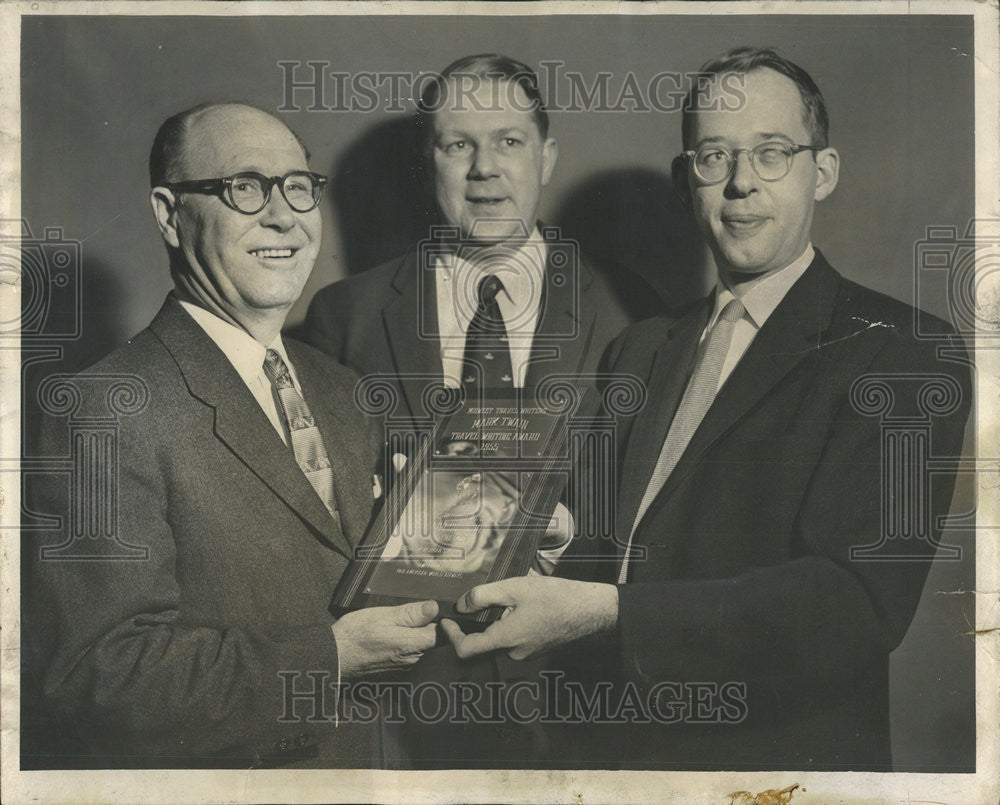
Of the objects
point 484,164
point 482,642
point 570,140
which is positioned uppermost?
point 570,140

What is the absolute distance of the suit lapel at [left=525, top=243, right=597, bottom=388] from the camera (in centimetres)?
391

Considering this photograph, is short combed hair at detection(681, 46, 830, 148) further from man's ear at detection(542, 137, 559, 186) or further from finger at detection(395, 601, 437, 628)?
finger at detection(395, 601, 437, 628)

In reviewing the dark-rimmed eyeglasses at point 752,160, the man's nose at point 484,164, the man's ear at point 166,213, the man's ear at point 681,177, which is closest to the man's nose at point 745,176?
the dark-rimmed eyeglasses at point 752,160

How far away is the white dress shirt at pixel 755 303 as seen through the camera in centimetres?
387

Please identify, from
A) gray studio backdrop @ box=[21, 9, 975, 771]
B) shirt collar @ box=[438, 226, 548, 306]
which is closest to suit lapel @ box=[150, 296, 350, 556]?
gray studio backdrop @ box=[21, 9, 975, 771]

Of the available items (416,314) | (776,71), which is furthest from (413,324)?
(776,71)

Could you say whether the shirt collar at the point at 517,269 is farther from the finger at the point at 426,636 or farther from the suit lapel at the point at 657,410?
the finger at the point at 426,636

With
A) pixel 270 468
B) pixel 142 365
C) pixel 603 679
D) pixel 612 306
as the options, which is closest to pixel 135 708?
pixel 270 468

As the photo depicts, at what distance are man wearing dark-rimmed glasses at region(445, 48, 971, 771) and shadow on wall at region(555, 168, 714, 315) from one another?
0.33 ft

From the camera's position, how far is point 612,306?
395 centimetres

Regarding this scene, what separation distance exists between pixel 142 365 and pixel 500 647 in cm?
170

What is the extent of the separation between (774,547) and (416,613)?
1.33 meters

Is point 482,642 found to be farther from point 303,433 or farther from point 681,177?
point 681,177

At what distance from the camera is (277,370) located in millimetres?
3889
